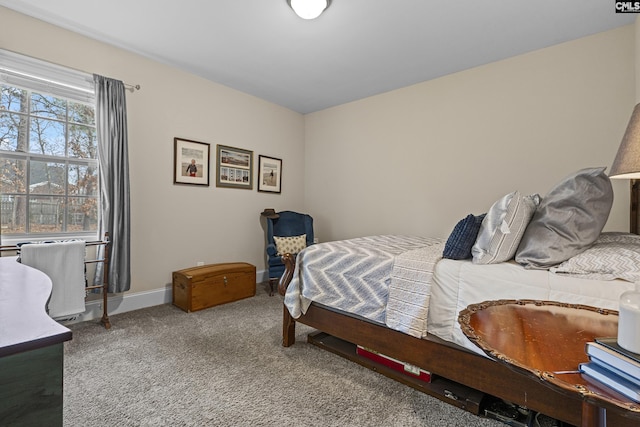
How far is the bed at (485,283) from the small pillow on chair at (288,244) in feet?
6.12

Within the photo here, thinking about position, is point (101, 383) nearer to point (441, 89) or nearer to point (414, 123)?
point (414, 123)

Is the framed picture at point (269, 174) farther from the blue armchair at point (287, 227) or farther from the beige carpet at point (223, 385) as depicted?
the beige carpet at point (223, 385)

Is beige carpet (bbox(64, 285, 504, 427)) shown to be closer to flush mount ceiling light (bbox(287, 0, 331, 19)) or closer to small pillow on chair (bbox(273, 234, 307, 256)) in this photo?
small pillow on chair (bbox(273, 234, 307, 256))

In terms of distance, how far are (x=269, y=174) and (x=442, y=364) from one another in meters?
3.42

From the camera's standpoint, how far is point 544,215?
5.59 feet

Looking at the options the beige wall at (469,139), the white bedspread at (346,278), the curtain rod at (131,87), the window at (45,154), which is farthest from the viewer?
the curtain rod at (131,87)

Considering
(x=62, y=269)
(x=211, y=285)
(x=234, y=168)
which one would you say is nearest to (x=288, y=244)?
(x=211, y=285)

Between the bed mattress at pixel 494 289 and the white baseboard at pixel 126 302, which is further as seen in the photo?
the white baseboard at pixel 126 302

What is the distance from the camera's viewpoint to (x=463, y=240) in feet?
6.17

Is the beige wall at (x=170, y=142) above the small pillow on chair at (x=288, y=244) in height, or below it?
above

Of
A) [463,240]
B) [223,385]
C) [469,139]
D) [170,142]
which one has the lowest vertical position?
[223,385]

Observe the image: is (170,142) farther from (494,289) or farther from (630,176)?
(630,176)

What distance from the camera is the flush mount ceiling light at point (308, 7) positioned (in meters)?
2.23

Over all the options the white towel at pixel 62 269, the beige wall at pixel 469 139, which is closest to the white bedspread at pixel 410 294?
the beige wall at pixel 469 139
